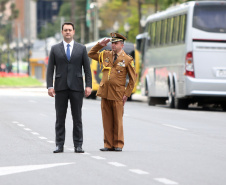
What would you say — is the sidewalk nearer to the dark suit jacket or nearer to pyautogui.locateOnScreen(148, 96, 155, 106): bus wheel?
pyautogui.locateOnScreen(148, 96, 155, 106): bus wheel

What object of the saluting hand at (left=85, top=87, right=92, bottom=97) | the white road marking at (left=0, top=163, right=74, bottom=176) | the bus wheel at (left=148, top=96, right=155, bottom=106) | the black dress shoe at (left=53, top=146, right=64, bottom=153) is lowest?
the bus wheel at (left=148, top=96, right=155, bottom=106)

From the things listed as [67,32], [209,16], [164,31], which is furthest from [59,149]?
[164,31]

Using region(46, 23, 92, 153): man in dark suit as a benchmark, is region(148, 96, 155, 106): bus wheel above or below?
below

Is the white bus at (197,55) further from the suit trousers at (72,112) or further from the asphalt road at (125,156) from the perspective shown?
the suit trousers at (72,112)

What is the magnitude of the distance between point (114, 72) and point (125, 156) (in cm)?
155

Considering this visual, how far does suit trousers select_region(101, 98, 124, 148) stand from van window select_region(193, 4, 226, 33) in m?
15.7

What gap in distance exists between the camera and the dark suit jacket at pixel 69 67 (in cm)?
1403

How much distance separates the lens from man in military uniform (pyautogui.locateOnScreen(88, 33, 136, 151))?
1441cm

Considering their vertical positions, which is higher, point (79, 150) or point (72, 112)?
point (72, 112)

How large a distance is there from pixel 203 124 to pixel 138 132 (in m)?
3.61

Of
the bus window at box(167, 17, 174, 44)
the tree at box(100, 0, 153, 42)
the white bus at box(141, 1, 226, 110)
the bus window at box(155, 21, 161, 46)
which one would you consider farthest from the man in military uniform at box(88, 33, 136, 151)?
the tree at box(100, 0, 153, 42)

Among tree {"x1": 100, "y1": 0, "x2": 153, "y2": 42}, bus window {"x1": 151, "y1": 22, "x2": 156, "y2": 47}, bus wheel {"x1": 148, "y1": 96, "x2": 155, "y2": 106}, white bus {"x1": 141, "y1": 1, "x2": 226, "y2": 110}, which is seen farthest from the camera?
tree {"x1": 100, "y1": 0, "x2": 153, "y2": 42}

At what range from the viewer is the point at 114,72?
14.4m

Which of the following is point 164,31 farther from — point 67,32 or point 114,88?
point 67,32
